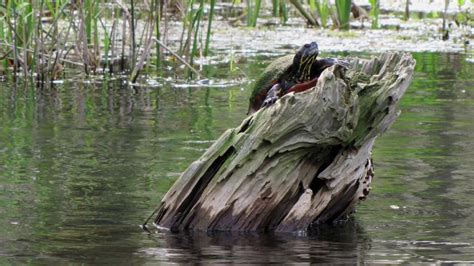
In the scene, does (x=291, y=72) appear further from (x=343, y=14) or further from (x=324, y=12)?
(x=324, y=12)

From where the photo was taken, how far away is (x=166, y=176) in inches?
254

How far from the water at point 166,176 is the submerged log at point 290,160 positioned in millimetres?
118

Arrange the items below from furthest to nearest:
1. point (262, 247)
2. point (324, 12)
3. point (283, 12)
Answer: point (283, 12)
point (324, 12)
point (262, 247)

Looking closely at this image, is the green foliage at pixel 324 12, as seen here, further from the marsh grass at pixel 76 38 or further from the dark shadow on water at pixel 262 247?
the dark shadow on water at pixel 262 247

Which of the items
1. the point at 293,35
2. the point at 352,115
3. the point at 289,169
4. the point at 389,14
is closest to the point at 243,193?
the point at 289,169

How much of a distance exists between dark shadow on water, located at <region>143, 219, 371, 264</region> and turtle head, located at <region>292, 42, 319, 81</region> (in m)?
1.33

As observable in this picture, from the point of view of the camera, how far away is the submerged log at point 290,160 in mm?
4855

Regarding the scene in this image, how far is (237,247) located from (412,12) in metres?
12.8

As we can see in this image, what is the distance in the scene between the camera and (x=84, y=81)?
10.7 m

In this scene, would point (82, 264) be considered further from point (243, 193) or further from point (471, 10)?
point (471, 10)

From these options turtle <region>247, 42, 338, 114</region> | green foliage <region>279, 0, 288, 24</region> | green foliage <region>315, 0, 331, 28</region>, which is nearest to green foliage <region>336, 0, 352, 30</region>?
green foliage <region>315, 0, 331, 28</region>

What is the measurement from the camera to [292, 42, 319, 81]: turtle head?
618cm

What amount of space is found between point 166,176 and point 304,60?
1061 mm

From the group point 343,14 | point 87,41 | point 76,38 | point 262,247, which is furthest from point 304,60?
point 343,14
